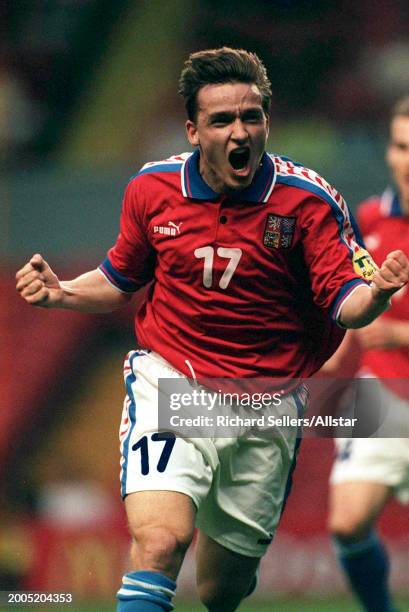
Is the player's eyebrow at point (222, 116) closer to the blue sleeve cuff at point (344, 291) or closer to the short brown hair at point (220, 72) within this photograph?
the short brown hair at point (220, 72)

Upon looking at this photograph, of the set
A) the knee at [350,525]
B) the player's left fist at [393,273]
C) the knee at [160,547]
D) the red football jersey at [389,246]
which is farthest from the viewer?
the red football jersey at [389,246]

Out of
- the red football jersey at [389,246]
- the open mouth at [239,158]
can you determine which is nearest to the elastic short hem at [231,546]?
the open mouth at [239,158]

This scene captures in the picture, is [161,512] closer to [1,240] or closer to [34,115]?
[1,240]

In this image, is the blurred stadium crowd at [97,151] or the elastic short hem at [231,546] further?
the blurred stadium crowd at [97,151]

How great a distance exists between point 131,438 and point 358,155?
356 cm

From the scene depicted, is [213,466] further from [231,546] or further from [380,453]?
[380,453]

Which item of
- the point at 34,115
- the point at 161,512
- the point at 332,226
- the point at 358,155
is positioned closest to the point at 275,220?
the point at 332,226

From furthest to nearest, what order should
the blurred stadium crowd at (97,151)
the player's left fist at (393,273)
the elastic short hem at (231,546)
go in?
1. the blurred stadium crowd at (97,151)
2. the elastic short hem at (231,546)
3. the player's left fist at (393,273)

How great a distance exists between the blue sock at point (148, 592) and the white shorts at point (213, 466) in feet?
0.90

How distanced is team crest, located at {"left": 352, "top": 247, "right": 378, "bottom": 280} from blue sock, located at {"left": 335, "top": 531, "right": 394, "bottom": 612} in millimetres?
1651

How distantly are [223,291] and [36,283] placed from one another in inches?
21.3

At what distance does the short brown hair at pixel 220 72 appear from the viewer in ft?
11.7

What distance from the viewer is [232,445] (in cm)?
370

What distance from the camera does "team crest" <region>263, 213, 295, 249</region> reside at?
3602mm
